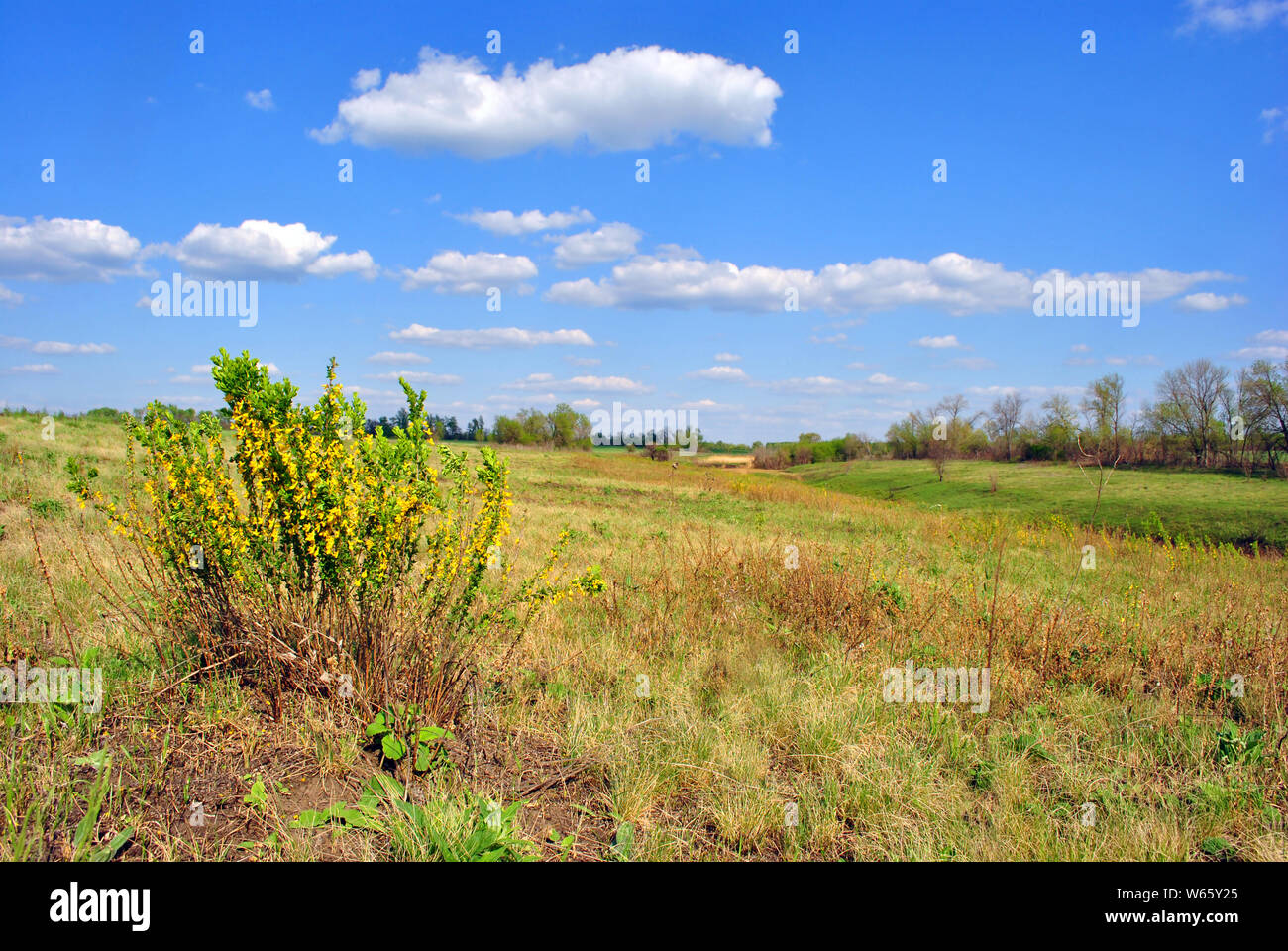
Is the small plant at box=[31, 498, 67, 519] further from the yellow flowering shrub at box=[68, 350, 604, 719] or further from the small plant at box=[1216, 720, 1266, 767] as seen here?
the small plant at box=[1216, 720, 1266, 767]

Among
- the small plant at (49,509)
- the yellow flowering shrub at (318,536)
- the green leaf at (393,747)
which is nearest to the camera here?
the green leaf at (393,747)

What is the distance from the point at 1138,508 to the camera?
124 ft

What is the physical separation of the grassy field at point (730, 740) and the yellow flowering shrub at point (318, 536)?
318 millimetres

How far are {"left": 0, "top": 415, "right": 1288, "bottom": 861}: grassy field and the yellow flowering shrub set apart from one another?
32cm

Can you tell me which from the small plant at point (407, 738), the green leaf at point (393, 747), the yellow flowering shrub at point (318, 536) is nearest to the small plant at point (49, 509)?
the yellow flowering shrub at point (318, 536)

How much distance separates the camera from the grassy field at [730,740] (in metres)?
2.87

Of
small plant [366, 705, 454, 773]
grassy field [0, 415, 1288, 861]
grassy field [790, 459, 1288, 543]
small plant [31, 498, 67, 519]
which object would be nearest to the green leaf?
small plant [366, 705, 454, 773]

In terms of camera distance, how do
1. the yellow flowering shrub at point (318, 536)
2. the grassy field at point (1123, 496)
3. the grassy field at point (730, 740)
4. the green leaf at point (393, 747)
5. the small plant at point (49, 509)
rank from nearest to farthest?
the grassy field at point (730, 740) < the green leaf at point (393, 747) < the yellow flowering shrub at point (318, 536) < the small plant at point (49, 509) < the grassy field at point (1123, 496)

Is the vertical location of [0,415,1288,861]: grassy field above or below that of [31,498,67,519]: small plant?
below

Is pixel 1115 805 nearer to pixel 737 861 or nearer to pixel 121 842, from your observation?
pixel 737 861

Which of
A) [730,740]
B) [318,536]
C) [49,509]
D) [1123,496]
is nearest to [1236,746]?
[730,740]

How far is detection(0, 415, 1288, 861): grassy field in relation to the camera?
9.41 ft

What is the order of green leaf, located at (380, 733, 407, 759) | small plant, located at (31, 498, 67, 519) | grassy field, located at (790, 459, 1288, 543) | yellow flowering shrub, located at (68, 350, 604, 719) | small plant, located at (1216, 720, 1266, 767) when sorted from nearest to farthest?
green leaf, located at (380, 733, 407, 759) → yellow flowering shrub, located at (68, 350, 604, 719) → small plant, located at (1216, 720, 1266, 767) → small plant, located at (31, 498, 67, 519) → grassy field, located at (790, 459, 1288, 543)

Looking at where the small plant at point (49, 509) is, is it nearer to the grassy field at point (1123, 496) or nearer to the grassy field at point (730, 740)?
the grassy field at point (730, 740)
